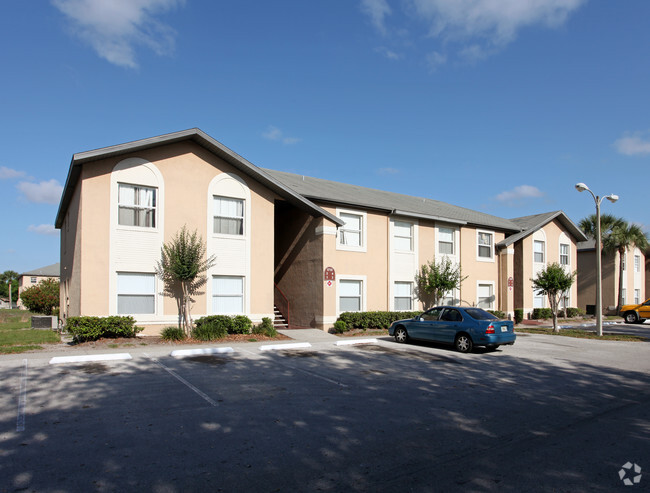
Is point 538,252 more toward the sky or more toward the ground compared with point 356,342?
more toward the sky

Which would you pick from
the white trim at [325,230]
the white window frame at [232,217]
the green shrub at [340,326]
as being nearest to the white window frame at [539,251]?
the white trim at [325,230]

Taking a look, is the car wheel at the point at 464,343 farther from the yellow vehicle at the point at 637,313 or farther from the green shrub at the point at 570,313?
the yellow vehicle at the point at 637,313

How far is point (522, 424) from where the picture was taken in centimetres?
748

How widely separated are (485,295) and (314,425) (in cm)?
2335

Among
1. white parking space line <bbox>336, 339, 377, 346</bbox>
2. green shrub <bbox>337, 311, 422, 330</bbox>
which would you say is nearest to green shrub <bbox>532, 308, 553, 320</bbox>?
green shrub <bbox>337, 311, 422, 330</bbox>

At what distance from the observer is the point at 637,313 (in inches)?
1205

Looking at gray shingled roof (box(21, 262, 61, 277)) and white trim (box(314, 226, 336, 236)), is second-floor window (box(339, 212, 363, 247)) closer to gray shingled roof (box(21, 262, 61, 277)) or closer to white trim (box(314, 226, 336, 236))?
white trim (box(314, 226, 336, 236))

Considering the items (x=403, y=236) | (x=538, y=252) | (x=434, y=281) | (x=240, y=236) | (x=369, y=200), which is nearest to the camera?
(x=240, y=236)

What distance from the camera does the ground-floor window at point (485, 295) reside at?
27984 mm

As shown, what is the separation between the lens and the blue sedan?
14805 mm

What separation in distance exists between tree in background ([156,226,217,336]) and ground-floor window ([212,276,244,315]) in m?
0.64

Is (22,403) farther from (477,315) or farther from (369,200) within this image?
(369,200)

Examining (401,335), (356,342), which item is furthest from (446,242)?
(356,342)

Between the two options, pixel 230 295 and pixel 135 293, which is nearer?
pixel 135 293
